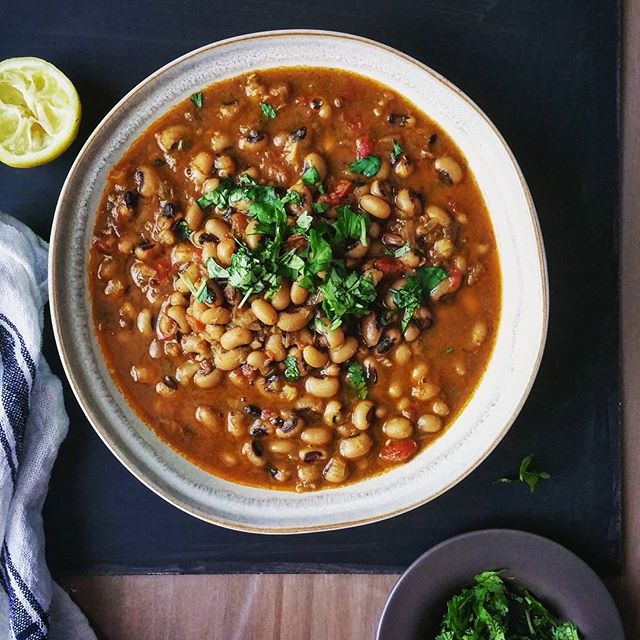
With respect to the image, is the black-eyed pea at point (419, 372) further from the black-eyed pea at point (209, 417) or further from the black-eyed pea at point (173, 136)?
the black-eyed pea at point (173, 136)

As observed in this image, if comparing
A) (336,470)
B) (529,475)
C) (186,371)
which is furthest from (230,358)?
(529,475)

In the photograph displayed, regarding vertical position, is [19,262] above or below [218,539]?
above

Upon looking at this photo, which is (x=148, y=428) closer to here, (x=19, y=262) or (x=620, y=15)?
(x=19, y=262)

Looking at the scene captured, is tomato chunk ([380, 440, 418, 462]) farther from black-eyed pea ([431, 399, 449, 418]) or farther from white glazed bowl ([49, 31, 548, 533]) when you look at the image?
black-eyed pea ([431, 399, 449, 418])

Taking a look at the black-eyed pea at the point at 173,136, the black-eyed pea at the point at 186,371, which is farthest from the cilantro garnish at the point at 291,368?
the black-eyed pea at the point at 173,136

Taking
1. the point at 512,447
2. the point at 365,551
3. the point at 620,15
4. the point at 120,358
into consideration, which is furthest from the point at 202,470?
the point at 620,15

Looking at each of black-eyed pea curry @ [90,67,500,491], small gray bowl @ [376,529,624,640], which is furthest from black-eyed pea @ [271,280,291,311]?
small gray bowl @ [376,529,624,640]
